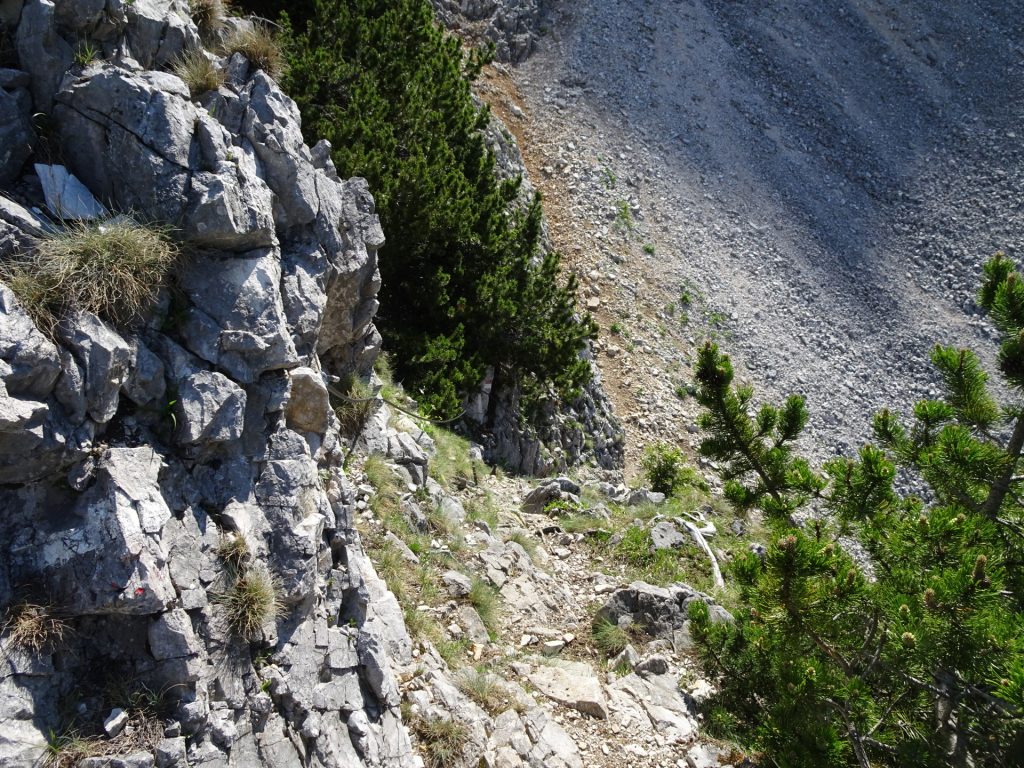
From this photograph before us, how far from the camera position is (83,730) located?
3.85m

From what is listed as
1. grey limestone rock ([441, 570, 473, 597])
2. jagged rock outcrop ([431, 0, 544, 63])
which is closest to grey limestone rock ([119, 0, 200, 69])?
grey limestone rock ([441, 570, 473, 597])

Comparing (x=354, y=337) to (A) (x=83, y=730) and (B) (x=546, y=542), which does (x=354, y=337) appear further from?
(A) (x=83, y=730)

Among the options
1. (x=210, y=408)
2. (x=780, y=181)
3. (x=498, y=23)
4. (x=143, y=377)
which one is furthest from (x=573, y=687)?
(x=498, y=23)

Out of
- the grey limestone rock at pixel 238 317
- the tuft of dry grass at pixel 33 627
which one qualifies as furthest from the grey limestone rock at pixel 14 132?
the tuft of dry grass at pixel 33 627

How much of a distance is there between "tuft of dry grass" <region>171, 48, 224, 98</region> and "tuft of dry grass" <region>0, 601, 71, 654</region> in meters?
4.15

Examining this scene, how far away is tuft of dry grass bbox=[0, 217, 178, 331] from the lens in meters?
4.14

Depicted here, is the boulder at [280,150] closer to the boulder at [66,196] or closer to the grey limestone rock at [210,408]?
the boulder at [66,196]

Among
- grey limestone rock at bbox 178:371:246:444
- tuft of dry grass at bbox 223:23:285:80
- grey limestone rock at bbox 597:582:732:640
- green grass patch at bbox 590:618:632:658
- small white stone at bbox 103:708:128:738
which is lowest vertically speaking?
green grass patch at bbox 590:618:632:658

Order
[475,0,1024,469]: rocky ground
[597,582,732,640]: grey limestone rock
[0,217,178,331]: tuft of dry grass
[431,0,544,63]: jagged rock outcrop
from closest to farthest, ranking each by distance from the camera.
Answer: [0,217,178,331]: tuft of dry grass < [597,582,732,640]: grey limestone rock < [475,0,1024,469]: rocky ground < [431,0,544,63]: jagged rock outcrop

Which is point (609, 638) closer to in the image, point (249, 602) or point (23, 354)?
point (249, 602)

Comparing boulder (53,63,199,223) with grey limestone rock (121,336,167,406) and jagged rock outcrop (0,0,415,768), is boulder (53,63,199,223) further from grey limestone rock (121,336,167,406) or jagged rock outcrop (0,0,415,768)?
grey limestone rock (121,336,167,406)

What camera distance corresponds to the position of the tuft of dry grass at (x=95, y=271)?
414 cm

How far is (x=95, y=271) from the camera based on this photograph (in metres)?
4.40

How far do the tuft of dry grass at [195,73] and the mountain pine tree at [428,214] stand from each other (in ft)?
14.9
